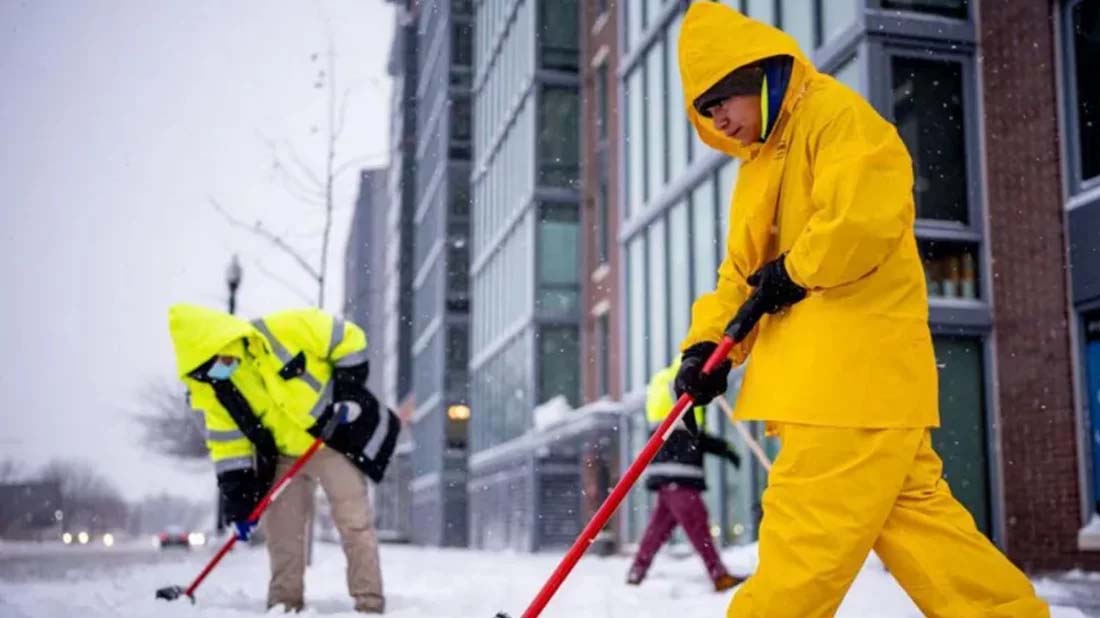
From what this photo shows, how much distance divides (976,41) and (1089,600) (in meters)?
6.54

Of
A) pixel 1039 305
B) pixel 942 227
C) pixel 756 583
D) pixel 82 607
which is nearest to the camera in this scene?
pixel 756 583

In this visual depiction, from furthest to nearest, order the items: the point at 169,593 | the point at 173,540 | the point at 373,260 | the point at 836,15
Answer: the point at 373,260 → the point at 173,540 → the point at 836,15 → the point at 169,593

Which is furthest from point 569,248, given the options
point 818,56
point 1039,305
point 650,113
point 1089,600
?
point 1089,600

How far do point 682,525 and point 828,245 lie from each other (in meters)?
6.13

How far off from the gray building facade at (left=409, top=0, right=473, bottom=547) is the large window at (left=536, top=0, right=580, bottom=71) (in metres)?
12.5

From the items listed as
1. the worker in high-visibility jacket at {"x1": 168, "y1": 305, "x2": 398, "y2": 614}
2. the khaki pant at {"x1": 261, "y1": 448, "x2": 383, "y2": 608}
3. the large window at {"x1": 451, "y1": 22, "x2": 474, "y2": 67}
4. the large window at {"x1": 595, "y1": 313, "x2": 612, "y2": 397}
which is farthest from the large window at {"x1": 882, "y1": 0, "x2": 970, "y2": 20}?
the large window at {"x1": 451, "y1": 22, "x2": 474, "y2": 67}

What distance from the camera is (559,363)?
88.8 feet

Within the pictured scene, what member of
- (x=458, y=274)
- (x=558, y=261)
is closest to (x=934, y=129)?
(x=558, y=261)

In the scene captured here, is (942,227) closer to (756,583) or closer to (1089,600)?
(1089,600)

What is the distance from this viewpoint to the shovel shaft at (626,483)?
3.52m

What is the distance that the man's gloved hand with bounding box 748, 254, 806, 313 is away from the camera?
Answer: 3250 mm

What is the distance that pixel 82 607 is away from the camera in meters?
6.94

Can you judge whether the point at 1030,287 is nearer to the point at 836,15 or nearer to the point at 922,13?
the point at 922,13

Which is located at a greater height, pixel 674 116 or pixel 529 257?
pixel 674 116
